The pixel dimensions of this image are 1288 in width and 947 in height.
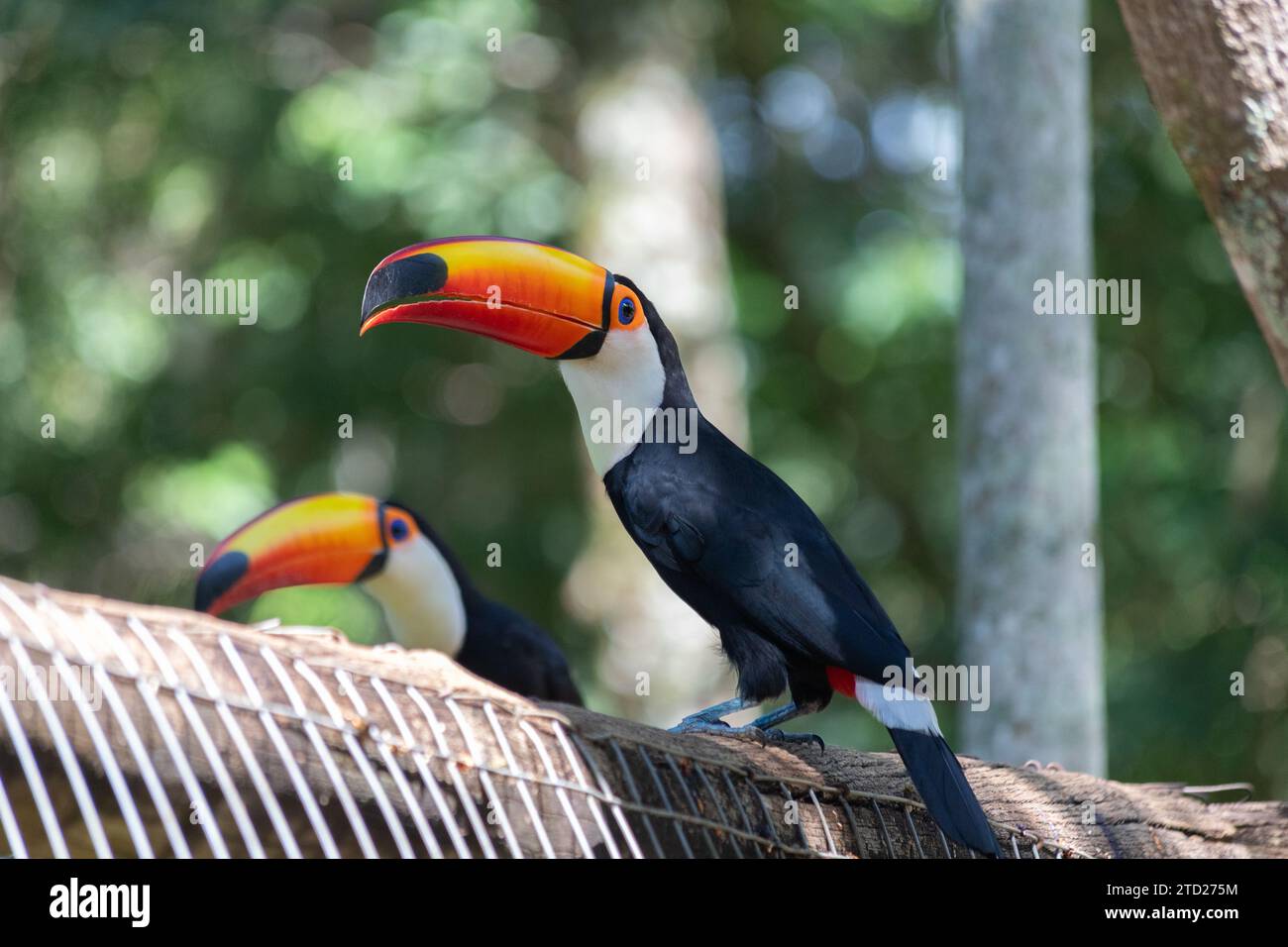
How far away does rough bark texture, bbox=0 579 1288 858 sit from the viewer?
198 cm

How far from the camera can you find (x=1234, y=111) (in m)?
2.95

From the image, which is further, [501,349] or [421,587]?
[501,349]

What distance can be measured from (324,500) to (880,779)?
8.38ft

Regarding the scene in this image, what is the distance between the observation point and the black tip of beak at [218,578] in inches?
159

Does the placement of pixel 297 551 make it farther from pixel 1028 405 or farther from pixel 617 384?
pixel 1028 405

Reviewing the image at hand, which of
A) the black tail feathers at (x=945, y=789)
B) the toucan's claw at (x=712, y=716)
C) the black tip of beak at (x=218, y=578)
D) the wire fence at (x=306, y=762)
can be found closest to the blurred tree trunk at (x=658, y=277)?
the black tip of beak at (x=218, y=578)

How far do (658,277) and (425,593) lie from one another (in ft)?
8.17

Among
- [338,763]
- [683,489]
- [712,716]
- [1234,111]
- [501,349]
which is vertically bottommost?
[712,716]

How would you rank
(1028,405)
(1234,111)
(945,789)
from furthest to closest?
(1028,405)
(1234,111)
(945,789)

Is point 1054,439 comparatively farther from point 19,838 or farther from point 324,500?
point 19,838

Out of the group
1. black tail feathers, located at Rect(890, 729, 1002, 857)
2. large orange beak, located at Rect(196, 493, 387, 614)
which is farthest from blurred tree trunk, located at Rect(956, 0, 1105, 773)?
large orange beak, located at Rect(196, 493, 387, 614)

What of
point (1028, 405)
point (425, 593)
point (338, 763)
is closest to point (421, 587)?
point (425, 593)

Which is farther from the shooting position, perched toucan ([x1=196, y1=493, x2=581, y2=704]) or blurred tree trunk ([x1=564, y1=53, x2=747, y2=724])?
blurred tree trunk ([x1=564, y1=53, x2=747, y2=724])

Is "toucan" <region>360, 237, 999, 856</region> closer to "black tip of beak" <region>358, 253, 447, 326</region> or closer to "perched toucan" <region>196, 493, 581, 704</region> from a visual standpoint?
"black tip of beak" <region>358, 253, 447, 326</region>
